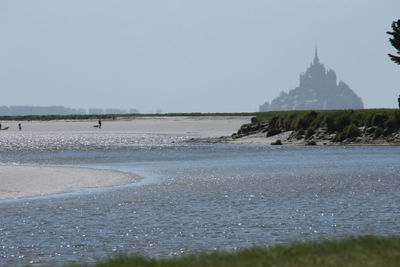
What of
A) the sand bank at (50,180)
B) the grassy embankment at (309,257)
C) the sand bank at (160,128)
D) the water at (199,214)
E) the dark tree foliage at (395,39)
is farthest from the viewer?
the sand bank at (160,128)

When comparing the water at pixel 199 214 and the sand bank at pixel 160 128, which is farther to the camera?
the sand bank at pixel 160 128

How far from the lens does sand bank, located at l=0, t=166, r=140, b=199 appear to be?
25625 mm

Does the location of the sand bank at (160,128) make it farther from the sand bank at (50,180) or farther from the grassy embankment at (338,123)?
the sand bank at (50,180)

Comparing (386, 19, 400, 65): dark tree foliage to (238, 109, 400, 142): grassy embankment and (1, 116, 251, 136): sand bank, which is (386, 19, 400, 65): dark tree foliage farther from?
(1, 116, 251, 136): sand bank

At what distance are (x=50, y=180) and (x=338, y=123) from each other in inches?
1504

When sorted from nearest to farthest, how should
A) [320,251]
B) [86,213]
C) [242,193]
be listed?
[320,251]
[86,213]
[242,193]

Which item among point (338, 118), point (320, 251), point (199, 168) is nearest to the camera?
point (320, 251)

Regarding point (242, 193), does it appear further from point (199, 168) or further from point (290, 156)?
point (290, 156)

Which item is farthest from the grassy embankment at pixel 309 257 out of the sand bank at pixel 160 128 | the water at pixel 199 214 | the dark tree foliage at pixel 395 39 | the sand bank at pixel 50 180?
the sand bank at pixel 160 128

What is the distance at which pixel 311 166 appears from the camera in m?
36.0

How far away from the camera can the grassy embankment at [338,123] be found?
188ft

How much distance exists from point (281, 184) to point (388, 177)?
511cm

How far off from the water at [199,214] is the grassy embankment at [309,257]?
8.83 feet

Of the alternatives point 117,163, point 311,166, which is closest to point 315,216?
point 311,166
